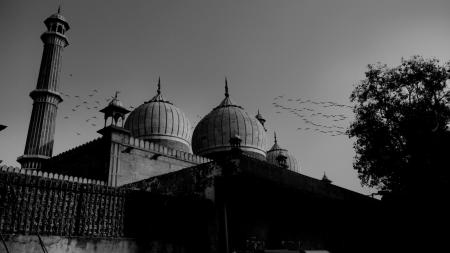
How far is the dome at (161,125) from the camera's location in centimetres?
1955

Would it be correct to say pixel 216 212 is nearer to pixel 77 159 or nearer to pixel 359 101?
pixel 77 159

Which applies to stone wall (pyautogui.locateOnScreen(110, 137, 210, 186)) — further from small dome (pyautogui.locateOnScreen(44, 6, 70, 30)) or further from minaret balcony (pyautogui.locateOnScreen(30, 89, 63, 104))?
small dome (pyautogui.locateOnScreen(44, 6, 70, 30))

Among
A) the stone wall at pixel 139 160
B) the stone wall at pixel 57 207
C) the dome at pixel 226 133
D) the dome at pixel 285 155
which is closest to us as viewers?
the stone wall at pixel 57 207

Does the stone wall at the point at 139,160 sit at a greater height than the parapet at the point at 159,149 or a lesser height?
Result: lesser

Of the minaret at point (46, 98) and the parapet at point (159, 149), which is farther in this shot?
the minaret at point (46, 98)

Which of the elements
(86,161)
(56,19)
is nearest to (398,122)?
(86,161)

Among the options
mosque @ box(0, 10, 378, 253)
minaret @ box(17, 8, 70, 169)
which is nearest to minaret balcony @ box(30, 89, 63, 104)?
minaret @ box(17, 8, 70, 169)

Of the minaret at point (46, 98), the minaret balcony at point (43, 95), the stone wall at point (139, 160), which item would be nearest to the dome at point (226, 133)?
the stone wall at point (139, 160)

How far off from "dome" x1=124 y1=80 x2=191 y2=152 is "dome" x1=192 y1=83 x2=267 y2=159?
0.85 m

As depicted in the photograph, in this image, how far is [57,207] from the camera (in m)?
6.45

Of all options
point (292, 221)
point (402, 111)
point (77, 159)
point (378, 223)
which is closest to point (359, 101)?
point (402, 111)

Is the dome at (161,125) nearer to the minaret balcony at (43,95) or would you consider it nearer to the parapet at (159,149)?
the parapet at (159,149)

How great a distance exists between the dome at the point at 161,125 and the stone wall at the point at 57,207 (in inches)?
489

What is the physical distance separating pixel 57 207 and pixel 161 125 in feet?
43.9
